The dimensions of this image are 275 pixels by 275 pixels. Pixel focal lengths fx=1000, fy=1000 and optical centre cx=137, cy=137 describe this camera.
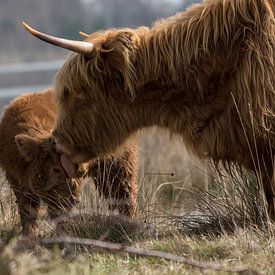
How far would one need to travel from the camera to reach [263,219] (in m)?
7.36

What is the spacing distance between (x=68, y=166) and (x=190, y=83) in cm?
132

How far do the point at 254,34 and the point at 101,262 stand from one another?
1920mm

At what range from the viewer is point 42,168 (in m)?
8.25

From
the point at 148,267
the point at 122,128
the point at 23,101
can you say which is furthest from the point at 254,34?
the point at 23,101

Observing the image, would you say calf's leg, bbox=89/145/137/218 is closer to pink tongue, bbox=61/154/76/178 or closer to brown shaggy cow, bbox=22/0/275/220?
pink tongue, bbox=61/154/76/178

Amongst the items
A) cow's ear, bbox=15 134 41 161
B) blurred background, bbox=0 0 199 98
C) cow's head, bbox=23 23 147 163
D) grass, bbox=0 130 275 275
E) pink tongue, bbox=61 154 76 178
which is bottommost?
grass, bbox=0 130 275 275

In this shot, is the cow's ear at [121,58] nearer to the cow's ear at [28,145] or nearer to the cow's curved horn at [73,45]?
the cow's curved horn at [73,45]

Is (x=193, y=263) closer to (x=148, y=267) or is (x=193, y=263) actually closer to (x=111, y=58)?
(x=148, y=267)

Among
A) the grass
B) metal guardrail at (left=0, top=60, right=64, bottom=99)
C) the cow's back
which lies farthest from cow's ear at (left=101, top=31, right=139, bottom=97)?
metal guardrail at (left=0, top=60, right=64, bottom=99)

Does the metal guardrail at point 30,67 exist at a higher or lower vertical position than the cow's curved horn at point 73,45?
higher

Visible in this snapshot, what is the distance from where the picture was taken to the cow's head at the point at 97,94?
23.9 ft

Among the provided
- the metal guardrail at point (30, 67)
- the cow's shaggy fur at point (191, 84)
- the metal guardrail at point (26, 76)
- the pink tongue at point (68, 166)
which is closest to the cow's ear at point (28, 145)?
the pink tongue at point (68, 166)

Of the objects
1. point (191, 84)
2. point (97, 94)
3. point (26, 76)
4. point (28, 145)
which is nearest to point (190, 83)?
point (191, 84)

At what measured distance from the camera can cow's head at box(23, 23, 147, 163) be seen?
7270 mm
